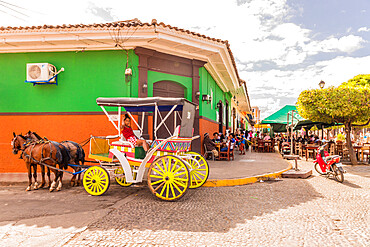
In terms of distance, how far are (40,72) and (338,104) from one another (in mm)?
12001

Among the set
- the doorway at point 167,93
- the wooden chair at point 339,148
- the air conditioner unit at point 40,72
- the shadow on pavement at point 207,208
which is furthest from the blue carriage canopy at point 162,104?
the wooden chair at point 339,148

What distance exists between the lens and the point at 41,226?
3781 mm

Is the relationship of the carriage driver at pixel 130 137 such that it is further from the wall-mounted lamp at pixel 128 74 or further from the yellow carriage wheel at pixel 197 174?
the wall-mounted lamp at pixel 128 74

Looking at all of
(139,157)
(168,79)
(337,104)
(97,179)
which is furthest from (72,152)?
(337,104)

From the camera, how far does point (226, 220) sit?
3963 mm

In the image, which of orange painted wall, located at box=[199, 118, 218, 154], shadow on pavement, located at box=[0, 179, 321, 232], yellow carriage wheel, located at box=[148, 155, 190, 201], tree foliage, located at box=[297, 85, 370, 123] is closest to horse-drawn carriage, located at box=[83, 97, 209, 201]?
yellow carriage wheel, located at box=[148, 155, 190, 201]

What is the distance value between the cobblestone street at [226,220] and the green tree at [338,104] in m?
5.71

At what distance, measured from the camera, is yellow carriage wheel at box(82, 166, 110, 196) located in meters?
5.64

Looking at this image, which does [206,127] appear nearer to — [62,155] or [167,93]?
[167,93]

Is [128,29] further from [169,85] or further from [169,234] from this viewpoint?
[169,234]

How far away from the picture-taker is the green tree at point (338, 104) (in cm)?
1045

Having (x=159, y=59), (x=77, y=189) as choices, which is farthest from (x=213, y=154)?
(x=77, y=189)

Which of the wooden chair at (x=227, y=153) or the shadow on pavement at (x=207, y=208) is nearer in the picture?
the shadow on pavement at (x=207, y=208)

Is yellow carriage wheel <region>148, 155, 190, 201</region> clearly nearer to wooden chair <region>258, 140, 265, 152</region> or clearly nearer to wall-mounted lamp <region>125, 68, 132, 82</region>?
wall-mounted lamp <region>125, 68, 132, 82</region>
